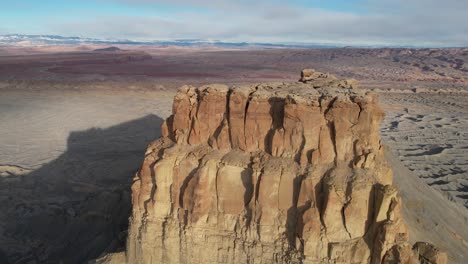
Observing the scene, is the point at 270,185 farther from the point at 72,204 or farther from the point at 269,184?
the point at 72,204

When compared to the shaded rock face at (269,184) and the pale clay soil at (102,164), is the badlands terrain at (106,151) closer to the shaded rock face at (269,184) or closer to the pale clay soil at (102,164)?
the pale clay soil at (102,164)

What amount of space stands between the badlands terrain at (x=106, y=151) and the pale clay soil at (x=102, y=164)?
2.0 inches

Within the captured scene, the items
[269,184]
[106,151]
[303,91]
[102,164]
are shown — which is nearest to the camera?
[269,184]

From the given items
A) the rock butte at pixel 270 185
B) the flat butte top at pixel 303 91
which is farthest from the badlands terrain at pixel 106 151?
the flat butte top at pixel 303 91

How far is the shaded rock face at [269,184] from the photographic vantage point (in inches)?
239

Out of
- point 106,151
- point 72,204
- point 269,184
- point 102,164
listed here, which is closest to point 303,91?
point 269,184

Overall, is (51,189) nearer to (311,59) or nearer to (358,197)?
(358,197)

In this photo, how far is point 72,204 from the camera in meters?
13.8

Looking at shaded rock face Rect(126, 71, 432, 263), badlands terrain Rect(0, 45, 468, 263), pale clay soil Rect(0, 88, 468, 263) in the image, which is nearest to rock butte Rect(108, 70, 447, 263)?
shaded rock face Rect(126, 71, 432, 263)

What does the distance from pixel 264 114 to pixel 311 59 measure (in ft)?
266

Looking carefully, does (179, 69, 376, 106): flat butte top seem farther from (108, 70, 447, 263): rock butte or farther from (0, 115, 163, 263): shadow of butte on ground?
(0, 115, 163, 263): shadow of butte on ground

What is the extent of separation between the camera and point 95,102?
32.6 m

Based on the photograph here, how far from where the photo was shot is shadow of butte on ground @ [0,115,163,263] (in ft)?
33.7

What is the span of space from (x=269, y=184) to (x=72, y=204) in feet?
32.4
